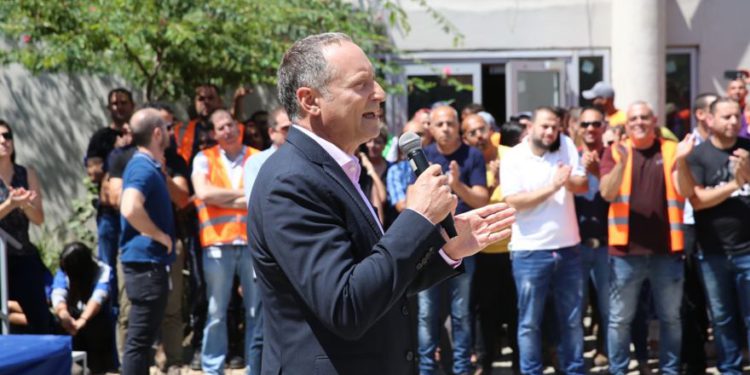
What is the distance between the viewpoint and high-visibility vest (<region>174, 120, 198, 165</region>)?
9516mm

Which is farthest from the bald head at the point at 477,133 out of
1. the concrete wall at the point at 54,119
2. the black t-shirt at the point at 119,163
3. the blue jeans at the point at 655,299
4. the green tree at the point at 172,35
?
the concrete wall at the point at 54,119

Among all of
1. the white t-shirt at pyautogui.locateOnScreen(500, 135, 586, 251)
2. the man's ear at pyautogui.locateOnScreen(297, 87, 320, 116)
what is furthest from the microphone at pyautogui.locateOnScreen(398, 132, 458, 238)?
the white t-shirt at pyautogui.locateOnScreen(500, 135, 586, 251)

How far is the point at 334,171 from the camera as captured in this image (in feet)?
9.51

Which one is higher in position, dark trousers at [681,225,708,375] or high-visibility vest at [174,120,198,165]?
high-visibility vest at [174,120,198,165]

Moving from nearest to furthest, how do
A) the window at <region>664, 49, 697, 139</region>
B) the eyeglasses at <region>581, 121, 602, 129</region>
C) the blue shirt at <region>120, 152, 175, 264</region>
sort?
the blue shirt at <region>120, 152, 175, 264</region> < the eyeglasses at <region>581, 121, 602, 129</region> < the window at <region>664, 49, 697, 139</region>

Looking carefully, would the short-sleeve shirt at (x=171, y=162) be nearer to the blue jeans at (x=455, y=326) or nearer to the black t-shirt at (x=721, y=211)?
the blue jeans at (x=455, y=326)

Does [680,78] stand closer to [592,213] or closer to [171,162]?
[592,213]

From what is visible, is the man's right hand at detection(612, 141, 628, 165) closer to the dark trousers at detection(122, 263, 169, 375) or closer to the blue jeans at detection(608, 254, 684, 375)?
the blue jeans at detection(608, 254, 684, 375)

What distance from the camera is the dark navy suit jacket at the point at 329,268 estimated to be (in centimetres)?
267

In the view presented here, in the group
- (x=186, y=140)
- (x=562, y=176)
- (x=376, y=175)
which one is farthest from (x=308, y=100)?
(x=186, y=140)

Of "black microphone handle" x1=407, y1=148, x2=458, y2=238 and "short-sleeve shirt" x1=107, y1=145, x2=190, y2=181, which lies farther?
"short-sleeve shirt" x1=107, y1=145, x2=190, y2=181

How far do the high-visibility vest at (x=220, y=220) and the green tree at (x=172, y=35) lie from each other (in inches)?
60.9

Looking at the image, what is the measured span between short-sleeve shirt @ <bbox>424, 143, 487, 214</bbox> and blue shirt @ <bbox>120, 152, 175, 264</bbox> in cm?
204

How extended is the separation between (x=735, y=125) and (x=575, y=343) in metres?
1.90
